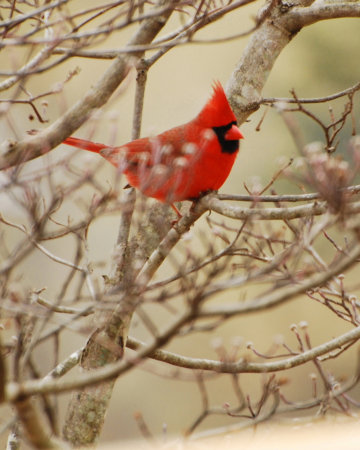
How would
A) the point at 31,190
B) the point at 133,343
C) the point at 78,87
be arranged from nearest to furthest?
1. the point at 31,190
2. the point at 133,343
3. the point at 78,87

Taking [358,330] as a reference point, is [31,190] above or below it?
above

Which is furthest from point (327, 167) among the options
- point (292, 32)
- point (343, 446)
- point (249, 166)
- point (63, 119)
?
point (249, 166)

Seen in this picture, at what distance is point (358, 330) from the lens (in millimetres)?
2193

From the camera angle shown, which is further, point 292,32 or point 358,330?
A: point 292,32

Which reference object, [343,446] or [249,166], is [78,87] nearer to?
[249,166]

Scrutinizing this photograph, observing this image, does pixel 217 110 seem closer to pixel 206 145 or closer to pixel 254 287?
pixel 206 145

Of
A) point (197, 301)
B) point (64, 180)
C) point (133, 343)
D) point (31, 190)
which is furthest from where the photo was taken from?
point (133, 343)

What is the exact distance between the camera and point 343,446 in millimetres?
5059

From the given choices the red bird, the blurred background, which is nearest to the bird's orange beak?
the red bird

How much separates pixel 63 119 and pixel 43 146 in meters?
0.08

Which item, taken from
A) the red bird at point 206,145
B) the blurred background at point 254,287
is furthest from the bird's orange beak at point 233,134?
the blurred background at point 254,287

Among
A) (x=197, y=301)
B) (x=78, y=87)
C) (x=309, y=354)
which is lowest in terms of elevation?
(x=197, y=301)

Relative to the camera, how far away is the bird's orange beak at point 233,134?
8.93ft

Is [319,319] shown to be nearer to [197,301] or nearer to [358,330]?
[358,330]
